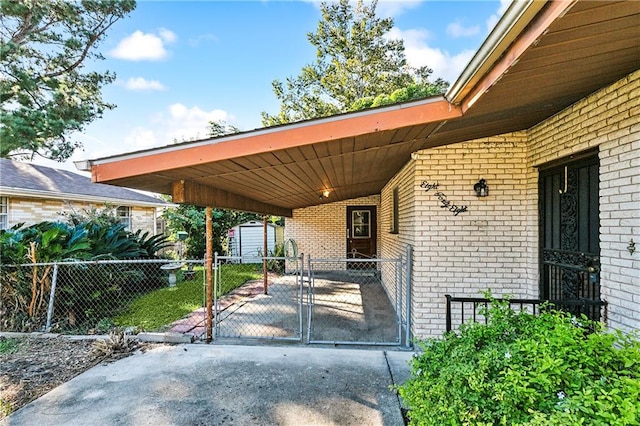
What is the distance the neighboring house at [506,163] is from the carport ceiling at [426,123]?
0.01 m

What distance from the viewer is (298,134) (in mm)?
2643

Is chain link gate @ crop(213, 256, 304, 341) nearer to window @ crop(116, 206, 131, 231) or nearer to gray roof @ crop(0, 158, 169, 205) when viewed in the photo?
gray roof @ crop(0, 158, 169, 205)

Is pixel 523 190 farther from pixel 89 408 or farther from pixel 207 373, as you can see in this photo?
pixel 89 408

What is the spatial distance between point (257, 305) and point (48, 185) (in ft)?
25.5

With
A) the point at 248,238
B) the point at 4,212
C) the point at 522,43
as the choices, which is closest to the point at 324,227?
the point at 248,238

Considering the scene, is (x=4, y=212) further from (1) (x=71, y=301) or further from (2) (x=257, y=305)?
(2) (x=257, y=305)

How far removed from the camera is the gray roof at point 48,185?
823cm

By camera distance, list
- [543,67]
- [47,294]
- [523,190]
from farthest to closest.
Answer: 1. [47,294]
2. [523,190]
3. [543,67]

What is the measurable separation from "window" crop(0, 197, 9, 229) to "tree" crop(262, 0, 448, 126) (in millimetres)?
12789

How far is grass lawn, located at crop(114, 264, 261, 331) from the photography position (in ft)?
16.6

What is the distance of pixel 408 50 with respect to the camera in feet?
55.7

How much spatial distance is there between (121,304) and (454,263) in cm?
601

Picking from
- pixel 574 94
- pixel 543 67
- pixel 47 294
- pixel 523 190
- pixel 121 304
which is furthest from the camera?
pixel 121 304

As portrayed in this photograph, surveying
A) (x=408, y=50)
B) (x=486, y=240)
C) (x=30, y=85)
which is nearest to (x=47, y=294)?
(x=486, y=240)
